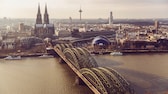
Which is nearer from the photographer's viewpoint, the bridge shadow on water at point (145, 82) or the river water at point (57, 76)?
the bridge shadow on water at point (145, 82)

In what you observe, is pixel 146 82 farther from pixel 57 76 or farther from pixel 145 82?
pixel 57 76

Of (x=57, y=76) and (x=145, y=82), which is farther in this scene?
(x=57, y=76)

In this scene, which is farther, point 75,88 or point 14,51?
point 14,51

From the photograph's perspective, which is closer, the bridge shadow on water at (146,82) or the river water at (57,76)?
the bridge shadow on water at (146,82)

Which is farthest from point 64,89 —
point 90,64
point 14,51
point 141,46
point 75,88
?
point 141,46

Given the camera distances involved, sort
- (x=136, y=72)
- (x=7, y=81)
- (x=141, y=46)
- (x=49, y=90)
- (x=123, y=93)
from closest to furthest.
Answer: (x=123, y=93) < (x=49, y=90) < (x=7, y=81) < (x=136, y=72) < (x=141, y=46)

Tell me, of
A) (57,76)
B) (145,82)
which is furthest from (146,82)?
(57,76)

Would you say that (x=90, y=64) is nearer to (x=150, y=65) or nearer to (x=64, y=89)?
(x=64, y=89)

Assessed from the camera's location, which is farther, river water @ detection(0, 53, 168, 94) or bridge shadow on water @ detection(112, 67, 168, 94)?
river water @ detection(0, 53, 168, 94)
